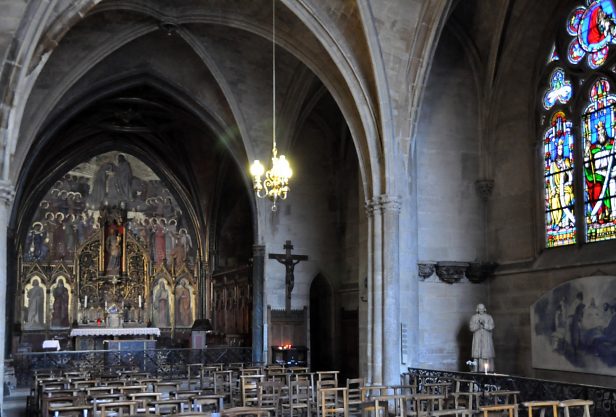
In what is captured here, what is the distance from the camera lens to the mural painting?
14.6 meters

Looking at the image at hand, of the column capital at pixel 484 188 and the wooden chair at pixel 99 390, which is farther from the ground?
the column capital at pixel 484 188

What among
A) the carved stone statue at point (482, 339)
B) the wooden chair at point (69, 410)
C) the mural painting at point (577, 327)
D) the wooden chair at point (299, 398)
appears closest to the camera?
the wooden chair at point (69, 410)

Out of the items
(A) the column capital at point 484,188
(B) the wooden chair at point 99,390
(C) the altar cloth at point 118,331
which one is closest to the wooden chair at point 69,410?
(B) the wooden chair at point 99,390

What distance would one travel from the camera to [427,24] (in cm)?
1725

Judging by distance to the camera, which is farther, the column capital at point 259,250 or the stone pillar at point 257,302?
the column capital at point 259,250

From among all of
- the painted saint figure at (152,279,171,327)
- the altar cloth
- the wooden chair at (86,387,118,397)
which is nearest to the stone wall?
the wooden chair at (86,387,118,397)

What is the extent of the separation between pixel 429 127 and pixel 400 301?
476 centimetres

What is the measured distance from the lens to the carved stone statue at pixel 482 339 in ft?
54.8

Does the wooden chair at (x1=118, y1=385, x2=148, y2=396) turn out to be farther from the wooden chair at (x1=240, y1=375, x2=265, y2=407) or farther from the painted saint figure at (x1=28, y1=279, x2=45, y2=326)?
the painted saint figure at (x1=28, y1=279, x2=45, y2=326)

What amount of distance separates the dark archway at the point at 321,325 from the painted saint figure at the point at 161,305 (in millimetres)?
7464

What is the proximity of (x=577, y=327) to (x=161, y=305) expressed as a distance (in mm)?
19878

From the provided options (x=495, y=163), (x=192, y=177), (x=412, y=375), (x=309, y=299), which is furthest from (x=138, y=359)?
(x=495, y=163)

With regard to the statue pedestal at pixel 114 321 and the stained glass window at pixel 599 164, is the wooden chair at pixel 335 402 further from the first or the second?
the statue pedestal at pixel 114 321

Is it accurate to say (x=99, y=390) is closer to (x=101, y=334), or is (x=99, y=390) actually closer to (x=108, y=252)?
(x=101, y=334)
